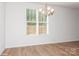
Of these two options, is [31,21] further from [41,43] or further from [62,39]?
[62,39]

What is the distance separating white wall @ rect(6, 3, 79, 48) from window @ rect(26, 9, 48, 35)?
3.4 inches

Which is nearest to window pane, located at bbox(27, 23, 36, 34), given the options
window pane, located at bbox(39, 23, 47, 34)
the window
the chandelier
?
the window

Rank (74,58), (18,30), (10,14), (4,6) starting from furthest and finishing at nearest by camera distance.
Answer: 1. (18,30)
2. (10,14)
3. (4,6)
4. (74,58)

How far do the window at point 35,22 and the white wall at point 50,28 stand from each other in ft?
0.29

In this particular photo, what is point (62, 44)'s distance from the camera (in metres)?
2.15

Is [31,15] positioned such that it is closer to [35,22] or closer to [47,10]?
[35,22]

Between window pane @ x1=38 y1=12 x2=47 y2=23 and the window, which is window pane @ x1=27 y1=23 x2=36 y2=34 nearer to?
the window

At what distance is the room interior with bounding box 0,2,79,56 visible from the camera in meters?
1.96

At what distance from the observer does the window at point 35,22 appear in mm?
2003

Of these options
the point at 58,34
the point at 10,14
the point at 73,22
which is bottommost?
the point at 58,34

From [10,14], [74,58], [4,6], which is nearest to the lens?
[74,58]

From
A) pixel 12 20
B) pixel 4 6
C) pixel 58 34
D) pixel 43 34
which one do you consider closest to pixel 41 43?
pixel 43 34

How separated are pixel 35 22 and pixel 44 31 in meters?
0.24

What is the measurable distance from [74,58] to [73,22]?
2.81 ft
